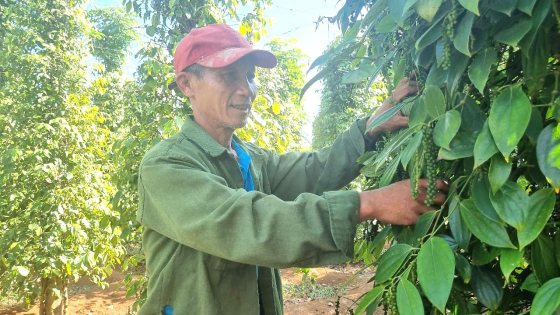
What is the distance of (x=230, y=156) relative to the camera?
122 cm

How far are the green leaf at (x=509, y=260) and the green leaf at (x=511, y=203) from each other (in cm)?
5

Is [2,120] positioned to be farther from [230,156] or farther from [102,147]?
[230,156]

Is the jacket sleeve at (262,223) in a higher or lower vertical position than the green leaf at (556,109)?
lower

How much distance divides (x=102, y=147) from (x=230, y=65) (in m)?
3.05

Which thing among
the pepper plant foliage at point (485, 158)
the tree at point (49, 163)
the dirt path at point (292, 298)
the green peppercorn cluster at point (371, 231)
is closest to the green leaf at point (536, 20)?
the pepper plant foliage at point (485, 158)

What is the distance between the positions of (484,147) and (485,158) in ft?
0.06

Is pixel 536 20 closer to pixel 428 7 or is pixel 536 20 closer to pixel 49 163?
pixel 428 7

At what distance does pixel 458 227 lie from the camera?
63 centimetres

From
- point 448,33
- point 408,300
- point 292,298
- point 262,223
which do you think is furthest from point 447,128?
point 292,298

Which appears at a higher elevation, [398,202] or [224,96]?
[224,96]

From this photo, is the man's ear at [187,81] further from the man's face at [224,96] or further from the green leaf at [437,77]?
the green leaf at [437,77]

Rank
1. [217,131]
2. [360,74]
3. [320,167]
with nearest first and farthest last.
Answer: [360,74] → [217,131] → [320,167]

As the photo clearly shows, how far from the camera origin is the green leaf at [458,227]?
2.04 feet

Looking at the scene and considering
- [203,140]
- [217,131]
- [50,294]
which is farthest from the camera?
[50,294]
